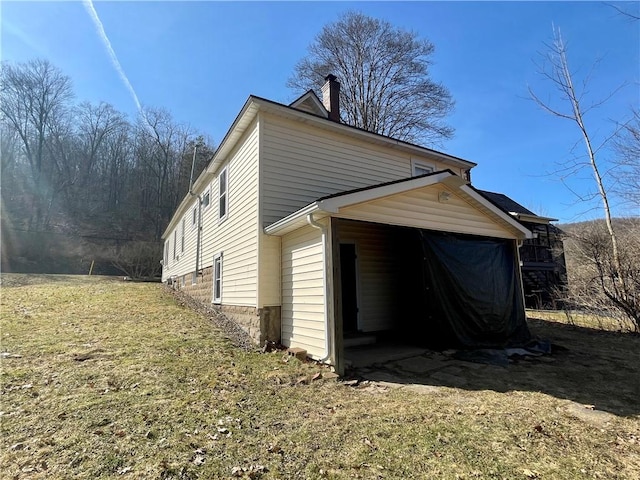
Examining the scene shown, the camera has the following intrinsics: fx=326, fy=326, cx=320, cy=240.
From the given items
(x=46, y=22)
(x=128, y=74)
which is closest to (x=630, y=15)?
(x=46, y=22)

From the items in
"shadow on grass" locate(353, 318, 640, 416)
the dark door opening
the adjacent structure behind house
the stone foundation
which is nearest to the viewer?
"shadow on grass" locate(353, 318, 640, 416)

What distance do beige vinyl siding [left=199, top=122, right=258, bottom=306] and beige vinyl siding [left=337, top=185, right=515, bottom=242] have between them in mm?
2570

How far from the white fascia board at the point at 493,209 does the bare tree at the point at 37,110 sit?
36.2 meters

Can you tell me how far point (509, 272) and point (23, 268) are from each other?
3274 centimetres

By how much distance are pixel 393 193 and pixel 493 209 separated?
11.0 feet

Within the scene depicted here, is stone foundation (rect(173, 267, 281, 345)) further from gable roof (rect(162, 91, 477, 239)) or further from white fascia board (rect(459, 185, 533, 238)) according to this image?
white fascia board (rect(459, 185, 533, 238))

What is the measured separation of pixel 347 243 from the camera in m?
8.65

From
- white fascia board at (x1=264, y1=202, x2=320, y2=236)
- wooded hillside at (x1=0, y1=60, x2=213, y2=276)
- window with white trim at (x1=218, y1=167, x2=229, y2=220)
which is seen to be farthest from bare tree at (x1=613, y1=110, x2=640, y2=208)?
wooded hillside at (x1=0, y1=60, x2=213, y2=276)

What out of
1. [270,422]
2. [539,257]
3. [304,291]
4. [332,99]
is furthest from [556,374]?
[539,257]

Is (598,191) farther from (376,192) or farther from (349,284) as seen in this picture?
(376,192)

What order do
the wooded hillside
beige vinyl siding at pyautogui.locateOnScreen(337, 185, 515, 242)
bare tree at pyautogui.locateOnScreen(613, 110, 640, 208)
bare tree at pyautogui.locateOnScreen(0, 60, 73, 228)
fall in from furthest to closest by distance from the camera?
bare tree at pyautogui.locateOnScreen(0, 60, 73, 228) < the wooded hillside < bare tree at pyautogui.locateOnScreen(613, 110, 640, 208) < beige vinyl siding at pyautogui.locateOnScreen(337, 185, 515, 242)

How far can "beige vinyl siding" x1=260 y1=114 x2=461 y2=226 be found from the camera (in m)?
7.30

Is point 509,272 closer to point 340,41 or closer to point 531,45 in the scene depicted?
point 531,45

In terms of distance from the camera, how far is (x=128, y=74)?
67.8 feet
